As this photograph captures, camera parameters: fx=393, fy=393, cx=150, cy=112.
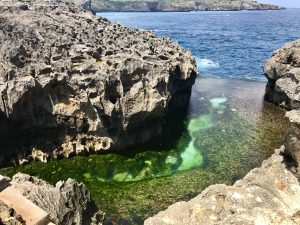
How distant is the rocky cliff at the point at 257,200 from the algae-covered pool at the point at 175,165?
1102cm

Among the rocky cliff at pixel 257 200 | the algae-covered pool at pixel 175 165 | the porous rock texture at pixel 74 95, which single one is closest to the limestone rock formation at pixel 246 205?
the rocky cliff at pixel 257 200

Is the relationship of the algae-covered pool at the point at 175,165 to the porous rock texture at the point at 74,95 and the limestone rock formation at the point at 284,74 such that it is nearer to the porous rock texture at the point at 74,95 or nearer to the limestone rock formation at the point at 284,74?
the porous rock texture at the point at 74,95

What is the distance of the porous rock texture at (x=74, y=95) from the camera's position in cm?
3500

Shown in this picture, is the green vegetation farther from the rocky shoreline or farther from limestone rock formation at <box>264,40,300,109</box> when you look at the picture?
limestone rock formation at <box>264,40,300,109</box>

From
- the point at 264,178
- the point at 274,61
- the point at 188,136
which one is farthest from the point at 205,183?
the point at 274,61

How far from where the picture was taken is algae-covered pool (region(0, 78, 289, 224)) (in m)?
29.6

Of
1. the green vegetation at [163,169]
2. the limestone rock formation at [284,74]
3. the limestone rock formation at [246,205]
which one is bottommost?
the green vegetation at [163,169]

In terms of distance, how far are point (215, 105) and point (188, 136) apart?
39.3 feet

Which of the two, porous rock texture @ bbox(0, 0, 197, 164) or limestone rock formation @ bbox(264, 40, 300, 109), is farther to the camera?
limestone rock formation @ bbox(264, 40, 300, 109)

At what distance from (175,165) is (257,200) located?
1968 centimetres

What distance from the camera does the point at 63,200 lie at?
61.9 feet

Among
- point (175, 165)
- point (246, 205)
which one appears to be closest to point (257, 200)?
point (246, 205)

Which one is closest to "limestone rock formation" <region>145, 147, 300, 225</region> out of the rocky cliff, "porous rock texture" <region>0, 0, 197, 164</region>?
the rocky cliff

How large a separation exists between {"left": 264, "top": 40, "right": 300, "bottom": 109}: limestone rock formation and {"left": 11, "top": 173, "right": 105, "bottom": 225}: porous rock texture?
33298mm
